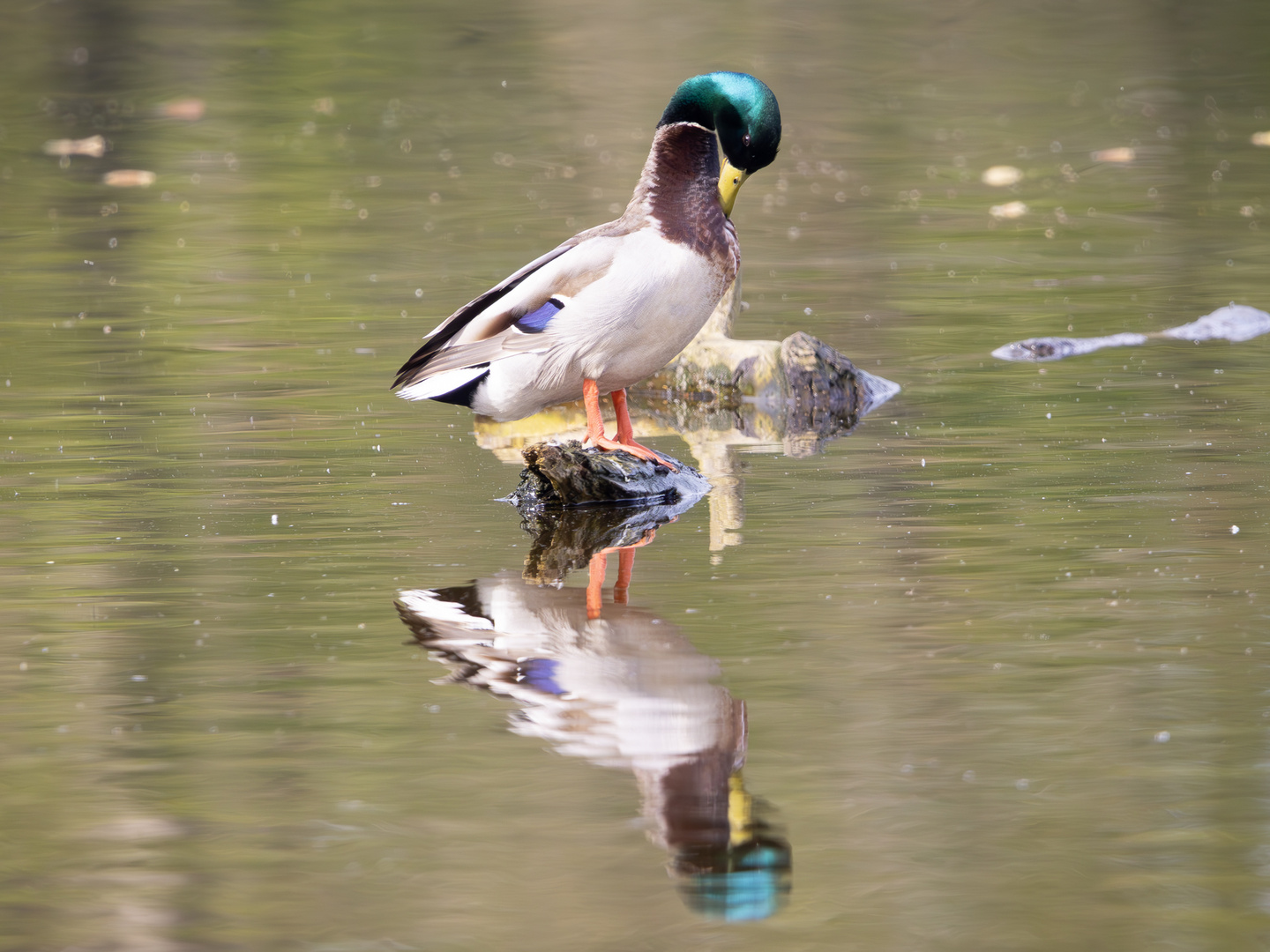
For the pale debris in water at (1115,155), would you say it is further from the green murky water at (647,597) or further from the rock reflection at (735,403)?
the rock reflection at (735,403)

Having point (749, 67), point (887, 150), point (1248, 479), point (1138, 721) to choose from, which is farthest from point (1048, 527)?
point (749, 67)

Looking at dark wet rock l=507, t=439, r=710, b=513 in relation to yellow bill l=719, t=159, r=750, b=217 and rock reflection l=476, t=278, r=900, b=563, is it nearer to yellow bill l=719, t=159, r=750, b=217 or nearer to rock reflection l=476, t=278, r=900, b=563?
rock reflection l=476, t=278, r=900, b=563

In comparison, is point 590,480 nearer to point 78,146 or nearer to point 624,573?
point 624,573

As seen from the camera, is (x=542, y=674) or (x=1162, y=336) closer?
(x=542, y=674)

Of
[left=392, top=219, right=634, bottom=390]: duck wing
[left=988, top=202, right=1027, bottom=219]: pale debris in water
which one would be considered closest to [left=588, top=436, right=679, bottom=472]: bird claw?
[left=392, top=219, right=634, bottom=390]: duck wing

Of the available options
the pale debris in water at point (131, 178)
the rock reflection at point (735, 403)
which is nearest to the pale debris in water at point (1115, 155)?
the rock reflection at point (735, 403)

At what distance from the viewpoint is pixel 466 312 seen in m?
7.38

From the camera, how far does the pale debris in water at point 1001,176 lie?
51.7 ft

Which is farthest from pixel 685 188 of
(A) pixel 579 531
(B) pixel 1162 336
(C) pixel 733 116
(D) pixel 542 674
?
(B) pixel 1162 336

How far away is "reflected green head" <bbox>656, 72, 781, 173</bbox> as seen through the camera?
23.3 feet

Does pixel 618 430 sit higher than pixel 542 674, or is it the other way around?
pixel 618 430

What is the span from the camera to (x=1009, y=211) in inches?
568

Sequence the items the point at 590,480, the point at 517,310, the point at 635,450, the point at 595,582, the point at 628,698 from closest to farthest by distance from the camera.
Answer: the point at 628,698 < the point at 595,582 < the point at 517,310 < the point at 590,480 < the point at 635,450

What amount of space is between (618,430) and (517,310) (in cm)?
66
